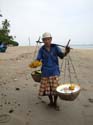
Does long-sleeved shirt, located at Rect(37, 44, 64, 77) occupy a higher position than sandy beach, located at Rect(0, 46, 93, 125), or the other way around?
long-sleeved shirt, located at Rect(37, 44, 64, 77)

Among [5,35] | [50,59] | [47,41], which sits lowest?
[5,35]

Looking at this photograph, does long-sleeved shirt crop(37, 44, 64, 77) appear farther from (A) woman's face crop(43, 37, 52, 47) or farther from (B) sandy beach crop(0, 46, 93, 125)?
(B) sandy beach crop(0, 46, 93, 125)

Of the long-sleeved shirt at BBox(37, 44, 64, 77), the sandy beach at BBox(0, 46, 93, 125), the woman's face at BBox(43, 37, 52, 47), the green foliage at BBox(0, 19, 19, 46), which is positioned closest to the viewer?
the sandy beach at BBox(0, 46, 93, 125)

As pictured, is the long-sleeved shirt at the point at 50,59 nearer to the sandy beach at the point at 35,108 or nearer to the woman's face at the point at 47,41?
the woman's face at the point at 47,41

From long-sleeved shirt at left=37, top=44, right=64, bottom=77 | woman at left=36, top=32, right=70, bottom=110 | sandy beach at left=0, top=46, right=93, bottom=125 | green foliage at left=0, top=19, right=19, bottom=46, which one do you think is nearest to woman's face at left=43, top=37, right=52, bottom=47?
woman at left=36, top=32, right=70, bottom=110

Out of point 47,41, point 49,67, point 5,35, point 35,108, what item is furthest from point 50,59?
point 5,35

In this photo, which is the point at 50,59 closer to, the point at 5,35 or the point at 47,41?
the point at 47,41

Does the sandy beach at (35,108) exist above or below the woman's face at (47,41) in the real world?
below

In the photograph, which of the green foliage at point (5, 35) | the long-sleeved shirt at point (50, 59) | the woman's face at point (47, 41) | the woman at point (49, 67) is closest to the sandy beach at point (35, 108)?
the woman at point (49, 67)

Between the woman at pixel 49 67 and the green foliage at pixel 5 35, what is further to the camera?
the green foliage at pixel 5 35

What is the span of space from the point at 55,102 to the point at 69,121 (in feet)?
2.52

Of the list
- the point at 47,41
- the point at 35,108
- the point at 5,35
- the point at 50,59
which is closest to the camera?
the point at 47,41

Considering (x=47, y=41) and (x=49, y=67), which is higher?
(x=47, y=41)

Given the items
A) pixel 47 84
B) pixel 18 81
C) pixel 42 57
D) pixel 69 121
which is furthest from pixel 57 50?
pixel 18 81
